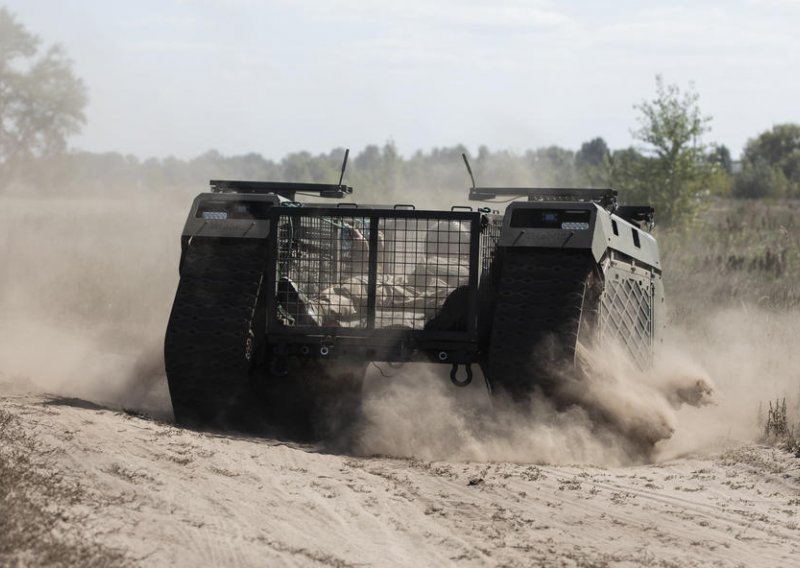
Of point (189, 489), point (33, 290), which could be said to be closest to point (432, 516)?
point (189, 489)

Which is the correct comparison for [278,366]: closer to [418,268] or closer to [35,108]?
[418,268]

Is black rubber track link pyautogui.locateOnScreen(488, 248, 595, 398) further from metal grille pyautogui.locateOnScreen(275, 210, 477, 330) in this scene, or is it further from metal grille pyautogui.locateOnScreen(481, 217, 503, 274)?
metal grille pyautogui.locateOnScreen(275, 210, 477, 330)

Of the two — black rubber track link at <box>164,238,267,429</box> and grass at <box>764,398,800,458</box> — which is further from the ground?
black rubber track link at <box>164,238,267,429</box>

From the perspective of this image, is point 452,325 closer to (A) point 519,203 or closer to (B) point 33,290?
(A) point 519,203

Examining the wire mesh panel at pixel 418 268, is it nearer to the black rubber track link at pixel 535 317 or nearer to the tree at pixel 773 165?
the black rubber track link at pixel 535 317

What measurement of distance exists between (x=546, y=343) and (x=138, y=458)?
304 centimetres

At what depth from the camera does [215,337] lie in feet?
31.9

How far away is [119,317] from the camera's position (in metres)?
19.2

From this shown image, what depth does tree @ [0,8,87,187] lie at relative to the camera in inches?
1879

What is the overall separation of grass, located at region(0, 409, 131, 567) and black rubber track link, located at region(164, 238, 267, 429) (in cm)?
224

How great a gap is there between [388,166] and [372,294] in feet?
102

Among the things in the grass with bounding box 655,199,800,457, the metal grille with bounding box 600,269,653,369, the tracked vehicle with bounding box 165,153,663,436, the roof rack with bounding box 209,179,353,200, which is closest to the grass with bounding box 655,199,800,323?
the grass with bounding box 655,199,800,457

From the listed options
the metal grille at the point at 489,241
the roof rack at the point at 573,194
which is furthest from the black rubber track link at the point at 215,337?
the roof rack at the point at 573,194

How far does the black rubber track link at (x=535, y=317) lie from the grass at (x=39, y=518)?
3359 millimetres
